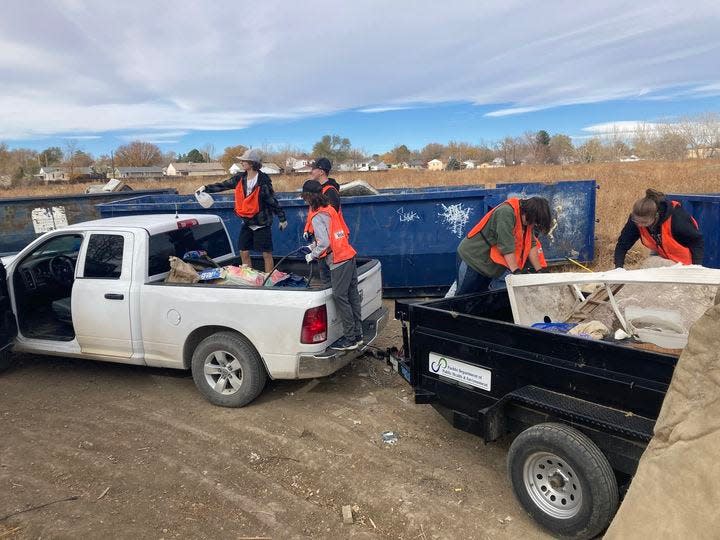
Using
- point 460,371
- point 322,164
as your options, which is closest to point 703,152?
point 322,164

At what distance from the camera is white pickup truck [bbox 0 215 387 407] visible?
426cm

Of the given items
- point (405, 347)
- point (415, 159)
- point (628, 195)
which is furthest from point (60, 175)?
point (405, 347)

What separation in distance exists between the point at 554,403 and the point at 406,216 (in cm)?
510

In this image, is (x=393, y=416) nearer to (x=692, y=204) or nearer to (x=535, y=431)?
(x=535, y=431)

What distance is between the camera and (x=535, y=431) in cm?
291

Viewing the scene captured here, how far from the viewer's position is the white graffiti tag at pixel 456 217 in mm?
7730

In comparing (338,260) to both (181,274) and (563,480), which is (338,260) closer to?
(181,274)

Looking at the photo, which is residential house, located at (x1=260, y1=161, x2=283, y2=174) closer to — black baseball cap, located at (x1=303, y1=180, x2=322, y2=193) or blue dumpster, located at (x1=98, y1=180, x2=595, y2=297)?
blue dumpster, located at (x1=98, y1=180, x2=595, y2=297)

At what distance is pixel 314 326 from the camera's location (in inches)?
165

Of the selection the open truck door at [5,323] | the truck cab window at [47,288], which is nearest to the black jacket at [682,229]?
the truck cab window at [47,288]

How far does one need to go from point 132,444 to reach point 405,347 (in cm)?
222

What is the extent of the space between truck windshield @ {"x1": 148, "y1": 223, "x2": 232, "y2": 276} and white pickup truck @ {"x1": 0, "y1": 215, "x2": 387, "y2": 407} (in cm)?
1

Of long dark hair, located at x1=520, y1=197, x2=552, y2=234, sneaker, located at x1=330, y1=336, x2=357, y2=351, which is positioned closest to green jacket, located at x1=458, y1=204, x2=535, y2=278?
long dark hair, located at x1=520, y1=197, x2=552, y2=234

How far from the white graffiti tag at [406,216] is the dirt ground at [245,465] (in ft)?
10.4
